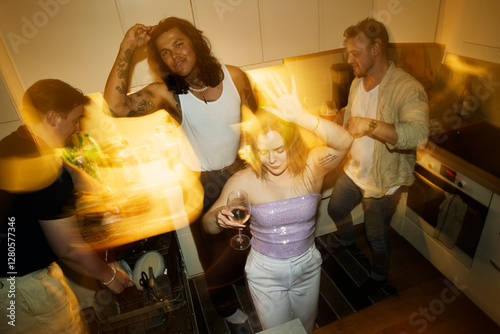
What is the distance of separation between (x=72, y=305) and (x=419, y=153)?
8.43ft

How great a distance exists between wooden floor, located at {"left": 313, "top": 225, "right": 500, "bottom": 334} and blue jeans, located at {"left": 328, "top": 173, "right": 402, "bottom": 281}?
0.74ft

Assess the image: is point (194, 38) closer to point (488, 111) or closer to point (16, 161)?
point (16, 161)

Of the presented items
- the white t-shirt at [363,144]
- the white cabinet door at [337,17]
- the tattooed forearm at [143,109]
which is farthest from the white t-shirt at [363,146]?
the tattooed forearm at [143,109]

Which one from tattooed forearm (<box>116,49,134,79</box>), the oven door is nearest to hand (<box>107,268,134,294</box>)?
tattooed forearm (<box>116,49,134,79</box>)

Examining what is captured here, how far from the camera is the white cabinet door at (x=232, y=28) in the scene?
210 centimetres

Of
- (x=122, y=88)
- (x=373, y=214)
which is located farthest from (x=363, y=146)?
(x=122, y=88)

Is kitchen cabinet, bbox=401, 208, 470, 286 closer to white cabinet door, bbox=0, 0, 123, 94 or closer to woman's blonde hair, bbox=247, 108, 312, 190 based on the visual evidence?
woman's blonde hair, bbox=247, 108, 312, 190

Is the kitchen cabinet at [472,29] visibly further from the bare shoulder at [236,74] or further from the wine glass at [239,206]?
the wine glass at [239,206]

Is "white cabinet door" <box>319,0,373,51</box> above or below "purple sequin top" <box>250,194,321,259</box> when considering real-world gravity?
above

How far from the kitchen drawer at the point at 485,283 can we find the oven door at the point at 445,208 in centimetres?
8

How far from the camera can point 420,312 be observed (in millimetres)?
2209

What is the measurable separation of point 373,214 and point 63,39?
238 cm

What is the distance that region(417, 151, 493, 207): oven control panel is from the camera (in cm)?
191

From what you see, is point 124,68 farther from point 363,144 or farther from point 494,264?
point 494,264
